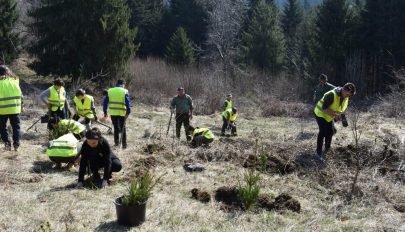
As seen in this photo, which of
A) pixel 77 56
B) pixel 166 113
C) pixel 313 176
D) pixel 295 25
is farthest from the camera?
pixel 295 25

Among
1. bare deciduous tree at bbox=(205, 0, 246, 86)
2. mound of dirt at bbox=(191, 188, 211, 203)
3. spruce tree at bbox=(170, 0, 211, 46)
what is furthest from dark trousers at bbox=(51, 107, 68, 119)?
spruce tree at bbox=(170, 0, 211, 46)

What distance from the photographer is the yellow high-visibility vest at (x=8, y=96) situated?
765 centimetres

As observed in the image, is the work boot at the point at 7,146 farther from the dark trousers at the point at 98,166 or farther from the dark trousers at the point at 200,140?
the dark trousers at the point at 200,140

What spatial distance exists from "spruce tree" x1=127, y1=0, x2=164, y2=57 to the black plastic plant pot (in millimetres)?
35193

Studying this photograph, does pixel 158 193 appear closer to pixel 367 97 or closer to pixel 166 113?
pixel 166 113

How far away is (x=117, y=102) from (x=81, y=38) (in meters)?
12.4

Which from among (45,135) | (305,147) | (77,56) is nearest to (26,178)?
(45,135)

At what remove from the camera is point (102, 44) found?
20375 mm

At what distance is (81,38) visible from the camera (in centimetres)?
2031

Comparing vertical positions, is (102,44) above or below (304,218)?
above

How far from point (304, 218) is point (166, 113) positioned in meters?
13.0

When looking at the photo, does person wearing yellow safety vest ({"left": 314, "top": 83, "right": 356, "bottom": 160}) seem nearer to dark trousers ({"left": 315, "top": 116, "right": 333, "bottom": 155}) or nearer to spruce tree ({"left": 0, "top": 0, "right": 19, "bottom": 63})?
dark trousers ({"left": 315, "top": 116, "right": 333, "bottom": 155})

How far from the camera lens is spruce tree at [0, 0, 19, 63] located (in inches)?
857

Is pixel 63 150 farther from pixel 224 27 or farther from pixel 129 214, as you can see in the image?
pixel 224 27
